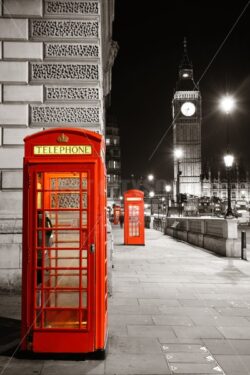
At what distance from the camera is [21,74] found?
781 centimetres

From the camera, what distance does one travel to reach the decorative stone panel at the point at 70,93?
779 centimetres

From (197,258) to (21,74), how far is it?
320 inches

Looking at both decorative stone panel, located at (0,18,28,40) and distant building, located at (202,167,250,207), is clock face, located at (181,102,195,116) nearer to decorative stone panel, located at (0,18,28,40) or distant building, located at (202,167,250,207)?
distant building, located at (202,167,250,207)

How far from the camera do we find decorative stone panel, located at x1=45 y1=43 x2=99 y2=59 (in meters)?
7.84

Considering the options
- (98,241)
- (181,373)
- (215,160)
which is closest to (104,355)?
(181,373)

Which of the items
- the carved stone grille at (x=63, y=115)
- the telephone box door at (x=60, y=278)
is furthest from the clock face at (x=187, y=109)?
the telephone box door at (x=60, y=278)

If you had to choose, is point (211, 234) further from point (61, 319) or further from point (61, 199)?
point (61, 319)

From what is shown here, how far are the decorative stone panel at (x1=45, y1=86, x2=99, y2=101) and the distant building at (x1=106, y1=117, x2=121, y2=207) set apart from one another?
90.7 metres

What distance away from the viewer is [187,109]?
11312 cm

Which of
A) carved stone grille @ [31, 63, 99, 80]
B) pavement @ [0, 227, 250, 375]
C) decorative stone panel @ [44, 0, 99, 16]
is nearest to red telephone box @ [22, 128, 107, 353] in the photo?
pavement @ [0, 227, 250, 375]

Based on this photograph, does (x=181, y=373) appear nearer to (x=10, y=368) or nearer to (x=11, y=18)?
(x=10, y=368)

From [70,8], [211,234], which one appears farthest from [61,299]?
[211,234]

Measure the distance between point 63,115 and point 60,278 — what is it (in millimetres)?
4061

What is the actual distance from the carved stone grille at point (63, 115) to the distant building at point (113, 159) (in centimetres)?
9070
